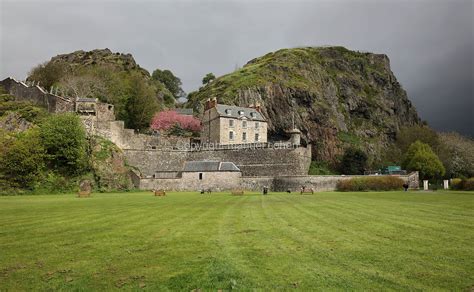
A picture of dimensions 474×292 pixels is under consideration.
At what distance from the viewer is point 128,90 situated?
221 feet

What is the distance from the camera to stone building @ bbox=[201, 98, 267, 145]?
218ft

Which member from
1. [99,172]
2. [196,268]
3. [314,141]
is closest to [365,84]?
[314,141]

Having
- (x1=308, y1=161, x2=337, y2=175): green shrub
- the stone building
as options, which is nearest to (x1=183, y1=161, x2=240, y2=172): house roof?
the stone building

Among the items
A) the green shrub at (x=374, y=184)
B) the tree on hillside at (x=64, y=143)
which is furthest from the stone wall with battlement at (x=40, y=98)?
the green shrub at (x=374, y=184)

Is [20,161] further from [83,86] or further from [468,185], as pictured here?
[468,185]

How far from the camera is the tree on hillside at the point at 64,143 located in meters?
44.0

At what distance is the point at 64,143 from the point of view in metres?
44.2

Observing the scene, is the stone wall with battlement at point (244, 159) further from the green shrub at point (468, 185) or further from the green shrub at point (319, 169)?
the green shrub at point (468, 185)

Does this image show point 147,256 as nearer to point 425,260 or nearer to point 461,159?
point 425,260

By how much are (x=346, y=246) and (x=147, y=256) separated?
18.3 ft

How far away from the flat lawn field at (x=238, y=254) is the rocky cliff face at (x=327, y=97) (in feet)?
211

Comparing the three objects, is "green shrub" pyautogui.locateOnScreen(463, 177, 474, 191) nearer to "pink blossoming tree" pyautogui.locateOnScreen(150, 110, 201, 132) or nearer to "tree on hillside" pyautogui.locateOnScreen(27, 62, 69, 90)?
"pink blossoming tree" pyautogui.locateOnScreen(150, 110, 201, 132)

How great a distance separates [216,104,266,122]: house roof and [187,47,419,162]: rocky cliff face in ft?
33.0

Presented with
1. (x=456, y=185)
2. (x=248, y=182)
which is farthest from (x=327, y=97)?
(x=456, y=185)
